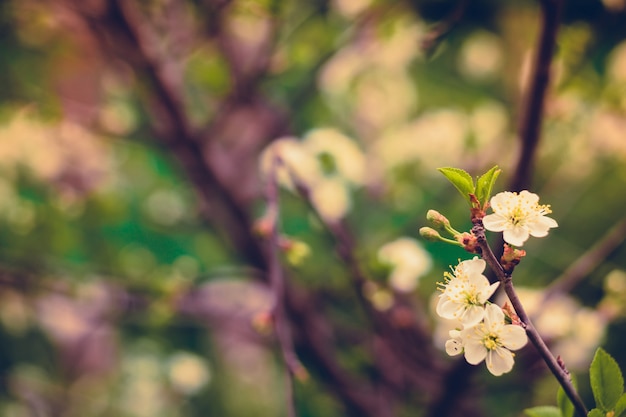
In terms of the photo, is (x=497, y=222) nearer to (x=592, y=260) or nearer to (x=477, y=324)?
(x=477, y=324)

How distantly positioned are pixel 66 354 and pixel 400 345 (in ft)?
4.06

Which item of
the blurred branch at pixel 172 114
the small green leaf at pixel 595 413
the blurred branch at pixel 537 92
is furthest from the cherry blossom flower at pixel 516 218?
the blurred branch at pixel 172 114

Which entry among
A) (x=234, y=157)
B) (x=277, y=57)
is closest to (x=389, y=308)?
(x=277, y=57)

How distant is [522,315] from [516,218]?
8cm

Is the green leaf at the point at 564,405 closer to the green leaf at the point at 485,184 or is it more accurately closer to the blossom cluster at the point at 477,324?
the blossom cluster at the point at 477,324

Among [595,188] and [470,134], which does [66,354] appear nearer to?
[470,134]

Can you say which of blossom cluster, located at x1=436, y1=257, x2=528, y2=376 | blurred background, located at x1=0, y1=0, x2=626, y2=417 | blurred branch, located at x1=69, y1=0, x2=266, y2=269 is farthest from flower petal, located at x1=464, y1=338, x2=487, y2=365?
blurred branch, located at x1=69, y1=0, x2=266, y2=269

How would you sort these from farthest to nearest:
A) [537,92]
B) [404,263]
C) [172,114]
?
[172,114], [404,263], [537,92]

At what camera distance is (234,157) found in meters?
1.42

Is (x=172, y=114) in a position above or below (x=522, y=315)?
below

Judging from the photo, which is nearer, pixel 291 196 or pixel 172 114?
pixel 172 114

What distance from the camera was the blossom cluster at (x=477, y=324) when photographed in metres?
0.39

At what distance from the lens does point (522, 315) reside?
38cm

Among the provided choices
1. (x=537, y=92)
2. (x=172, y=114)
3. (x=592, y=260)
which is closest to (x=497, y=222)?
(x=537, y=92)
